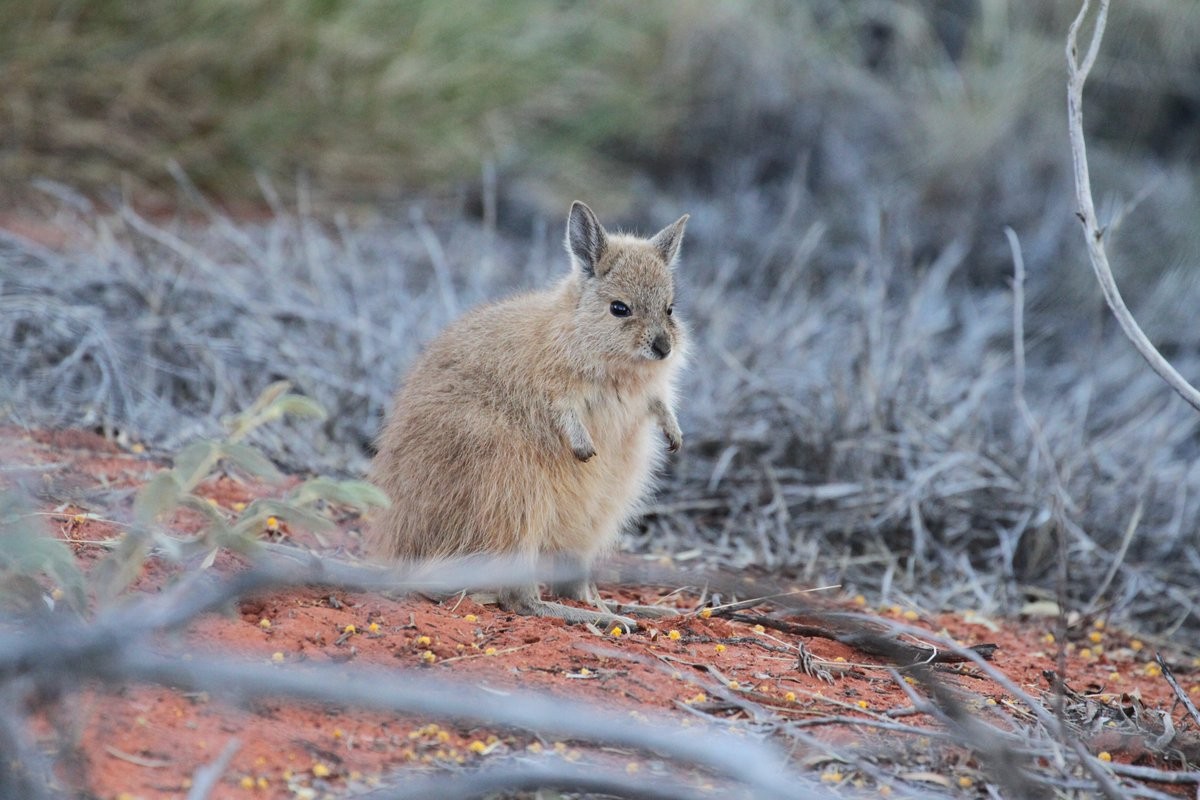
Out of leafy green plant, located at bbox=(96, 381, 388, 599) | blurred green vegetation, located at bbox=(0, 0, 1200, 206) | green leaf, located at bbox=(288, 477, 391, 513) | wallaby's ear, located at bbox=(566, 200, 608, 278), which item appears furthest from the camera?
blurred green vegetation, located at bbox=(0, 0, 1200, 206)

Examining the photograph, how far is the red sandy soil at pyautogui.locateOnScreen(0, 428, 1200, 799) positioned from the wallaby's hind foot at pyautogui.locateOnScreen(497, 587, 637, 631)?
0.08 m


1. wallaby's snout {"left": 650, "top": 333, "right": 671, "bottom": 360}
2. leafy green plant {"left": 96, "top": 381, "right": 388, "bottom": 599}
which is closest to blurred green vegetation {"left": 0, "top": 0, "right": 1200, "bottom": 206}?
wallaby's snout {"left": 650, "top": 333, "right": 671, "bottom": 360}

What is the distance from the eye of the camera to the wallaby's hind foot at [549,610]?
3.99m

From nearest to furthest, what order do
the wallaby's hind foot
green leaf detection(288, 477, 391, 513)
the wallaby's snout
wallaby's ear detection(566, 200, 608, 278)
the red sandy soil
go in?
the red sandy soil
green leaf detection(288, 477, 391, 513)
the wallaby's hind foot
the wallaby's snout
wallaby's ear detection(566, 200, 608, 278)

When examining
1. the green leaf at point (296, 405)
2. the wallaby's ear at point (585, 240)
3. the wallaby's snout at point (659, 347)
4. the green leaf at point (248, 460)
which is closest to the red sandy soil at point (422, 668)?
the green leaf at point (248, 460)

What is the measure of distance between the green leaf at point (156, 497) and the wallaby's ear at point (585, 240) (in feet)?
6.30

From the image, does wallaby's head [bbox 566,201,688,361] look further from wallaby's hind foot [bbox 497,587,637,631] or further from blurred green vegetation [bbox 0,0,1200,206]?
blurred green vegetation [bbox 0,0,1200,206]

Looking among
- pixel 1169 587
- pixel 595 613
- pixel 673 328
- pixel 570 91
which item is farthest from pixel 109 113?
pixel 1169 587

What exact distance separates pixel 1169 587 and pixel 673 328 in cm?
248

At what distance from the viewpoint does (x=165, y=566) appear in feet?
12.1

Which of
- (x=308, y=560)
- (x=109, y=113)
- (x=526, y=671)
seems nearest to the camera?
(x=526, y=671)

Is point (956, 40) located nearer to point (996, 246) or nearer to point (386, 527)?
point (996, 246)

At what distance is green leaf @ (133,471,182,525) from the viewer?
9.96ft

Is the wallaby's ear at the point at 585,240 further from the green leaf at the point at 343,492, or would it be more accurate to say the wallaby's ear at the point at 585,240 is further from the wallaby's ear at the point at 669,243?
the green leaf at the point at 343,492
